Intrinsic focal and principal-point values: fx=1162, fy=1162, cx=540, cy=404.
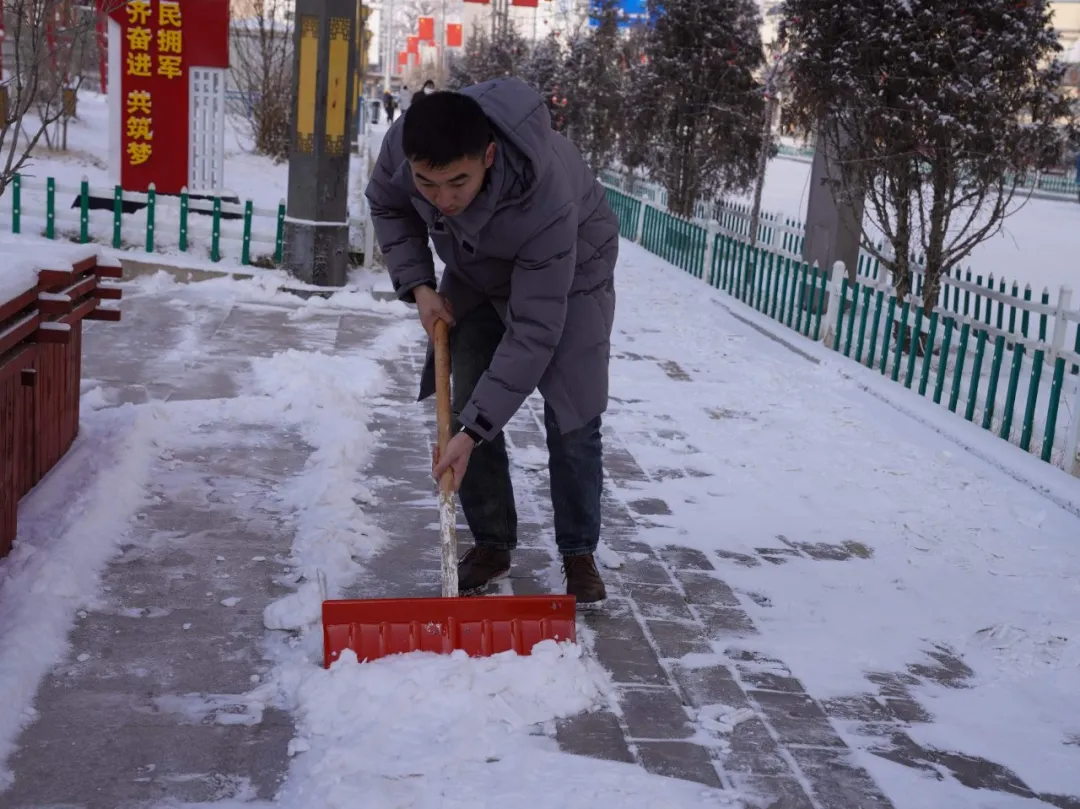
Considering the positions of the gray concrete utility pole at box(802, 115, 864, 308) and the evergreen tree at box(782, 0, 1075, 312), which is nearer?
the evergreen tree at box(782, 0, 1075, 312)

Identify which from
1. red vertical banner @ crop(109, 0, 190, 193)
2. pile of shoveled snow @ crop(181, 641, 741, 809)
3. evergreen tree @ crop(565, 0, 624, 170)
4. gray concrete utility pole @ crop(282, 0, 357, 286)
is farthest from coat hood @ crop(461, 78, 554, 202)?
evergreen tree @ crop(565, 0, 624, 170)

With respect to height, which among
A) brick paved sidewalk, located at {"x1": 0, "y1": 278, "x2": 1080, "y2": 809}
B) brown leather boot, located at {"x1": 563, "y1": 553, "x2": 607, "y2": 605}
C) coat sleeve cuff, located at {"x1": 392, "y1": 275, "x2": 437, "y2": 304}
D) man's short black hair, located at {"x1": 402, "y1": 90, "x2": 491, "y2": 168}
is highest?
man's short black hair, located at {"x1": 402, "y1": 90, "x2": 491, "y2": 168}

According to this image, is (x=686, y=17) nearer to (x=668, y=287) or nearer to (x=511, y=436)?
(x=668, y=287)

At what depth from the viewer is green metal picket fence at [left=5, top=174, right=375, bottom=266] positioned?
10.9m

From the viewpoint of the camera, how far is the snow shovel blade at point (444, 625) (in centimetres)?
315

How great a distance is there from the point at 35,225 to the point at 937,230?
27.1 feet

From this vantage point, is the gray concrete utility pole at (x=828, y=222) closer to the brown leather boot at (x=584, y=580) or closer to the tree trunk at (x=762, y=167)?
the tree trunk at (x=762, y=167)

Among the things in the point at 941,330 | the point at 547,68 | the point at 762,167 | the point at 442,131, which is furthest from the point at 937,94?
the point at 547,68

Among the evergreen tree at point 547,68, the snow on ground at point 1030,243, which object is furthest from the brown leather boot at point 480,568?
the evergreen tree at point 547,68

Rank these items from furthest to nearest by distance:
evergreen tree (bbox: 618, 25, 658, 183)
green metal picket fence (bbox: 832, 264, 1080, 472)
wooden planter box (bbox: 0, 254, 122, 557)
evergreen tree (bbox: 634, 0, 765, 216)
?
evergreen tree (bbox: 618, 25, 658, 183) → evergreen tree (bbox: 634, 0, 765, 216) → green metal picket fence (bbox: 832, 264, 1080, 472) → wooden planter box (bbox: 0, 254, 122, 557)

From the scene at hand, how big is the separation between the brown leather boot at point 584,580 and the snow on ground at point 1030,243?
579 centimetres

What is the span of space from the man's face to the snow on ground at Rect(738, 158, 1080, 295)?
21.0 feet

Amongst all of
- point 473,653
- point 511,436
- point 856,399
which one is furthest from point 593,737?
point 856,399

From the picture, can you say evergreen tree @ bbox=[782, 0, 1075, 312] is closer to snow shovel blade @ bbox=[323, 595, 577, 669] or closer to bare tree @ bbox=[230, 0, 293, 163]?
snow shovel blade @ bbox=[323, 595, 577, 669]
